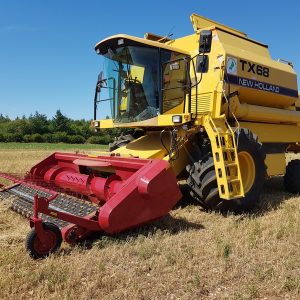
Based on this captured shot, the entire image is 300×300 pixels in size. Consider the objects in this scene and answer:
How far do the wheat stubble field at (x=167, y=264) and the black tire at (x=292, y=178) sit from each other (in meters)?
3.05

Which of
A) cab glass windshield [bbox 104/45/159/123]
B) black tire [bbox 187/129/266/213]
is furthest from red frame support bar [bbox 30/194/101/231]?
cab glass windshield [bbox 104/45/159/123]

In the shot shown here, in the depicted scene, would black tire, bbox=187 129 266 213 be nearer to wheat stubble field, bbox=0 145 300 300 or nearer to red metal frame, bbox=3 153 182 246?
wheat stubble field, bbox=0 145 300 300

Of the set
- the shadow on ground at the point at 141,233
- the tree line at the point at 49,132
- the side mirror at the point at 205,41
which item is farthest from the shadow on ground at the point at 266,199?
the tree line at the point at 49,132

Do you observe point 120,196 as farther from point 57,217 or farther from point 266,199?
point 266,199

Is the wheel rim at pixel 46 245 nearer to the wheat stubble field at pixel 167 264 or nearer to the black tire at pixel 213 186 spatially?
the wheat stubble field at pixel 167 264

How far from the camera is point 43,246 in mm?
3783

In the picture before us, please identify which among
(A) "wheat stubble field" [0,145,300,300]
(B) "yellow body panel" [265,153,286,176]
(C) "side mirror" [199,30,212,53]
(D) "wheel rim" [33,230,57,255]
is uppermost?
(C) "side mirror" [199,30,212,53]

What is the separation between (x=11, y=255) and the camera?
3.63 m

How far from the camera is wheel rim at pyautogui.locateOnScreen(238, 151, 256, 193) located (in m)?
6.04

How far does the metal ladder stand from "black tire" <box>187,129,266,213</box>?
0.16 meters

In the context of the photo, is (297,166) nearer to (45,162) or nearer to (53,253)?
(45,162)

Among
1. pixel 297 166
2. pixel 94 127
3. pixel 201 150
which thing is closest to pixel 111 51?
pixel 94 127

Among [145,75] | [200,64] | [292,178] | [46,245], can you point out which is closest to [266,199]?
[292,178]

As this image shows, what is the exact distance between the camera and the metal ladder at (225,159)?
5.27m
